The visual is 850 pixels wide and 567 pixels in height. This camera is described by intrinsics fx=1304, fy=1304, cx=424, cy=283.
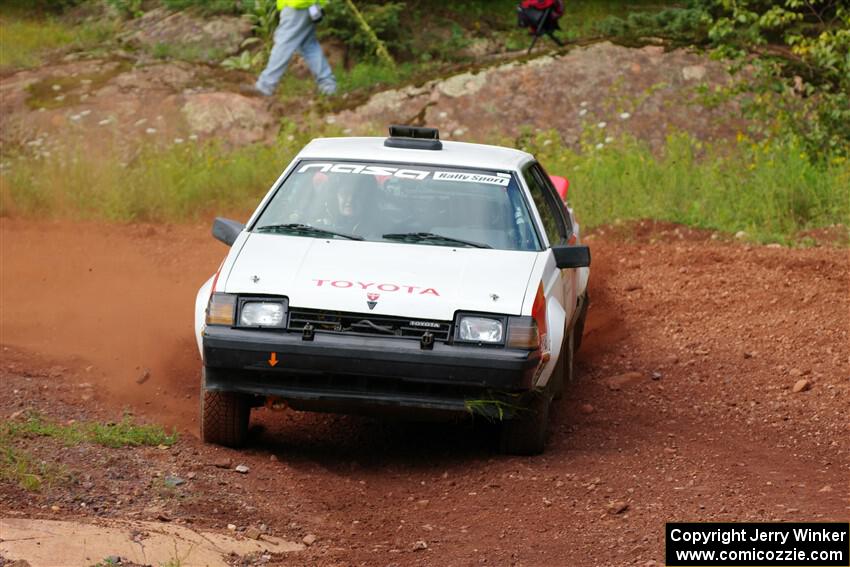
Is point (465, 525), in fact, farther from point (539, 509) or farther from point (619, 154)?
point (619, 154)

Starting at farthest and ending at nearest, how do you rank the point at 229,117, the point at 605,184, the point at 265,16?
1. the point at 265,16
2. the point at 229,117
3. the point at 605,184

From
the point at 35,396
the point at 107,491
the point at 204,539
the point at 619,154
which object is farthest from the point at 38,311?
the point at 619,154

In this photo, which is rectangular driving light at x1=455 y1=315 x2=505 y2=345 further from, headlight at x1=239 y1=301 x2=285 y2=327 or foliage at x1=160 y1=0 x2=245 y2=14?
foliage at x1=160 y1=0 x2=245 y2=14

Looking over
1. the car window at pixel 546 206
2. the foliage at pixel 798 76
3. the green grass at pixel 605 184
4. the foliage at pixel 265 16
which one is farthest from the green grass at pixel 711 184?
the foliage at pixel 265 16

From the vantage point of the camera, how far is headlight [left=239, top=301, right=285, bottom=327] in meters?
6.51

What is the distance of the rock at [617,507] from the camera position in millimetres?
6076

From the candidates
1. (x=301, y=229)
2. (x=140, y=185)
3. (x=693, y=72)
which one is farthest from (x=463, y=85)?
(x=301, y=229)

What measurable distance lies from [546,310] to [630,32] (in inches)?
450

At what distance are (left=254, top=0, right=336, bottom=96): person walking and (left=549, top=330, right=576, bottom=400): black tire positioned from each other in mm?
8288

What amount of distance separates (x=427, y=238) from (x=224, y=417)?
4.88 feet

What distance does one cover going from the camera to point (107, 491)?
19.8 ft

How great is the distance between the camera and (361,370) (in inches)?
251

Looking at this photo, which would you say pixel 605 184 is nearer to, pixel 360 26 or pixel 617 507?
pixel 360 26

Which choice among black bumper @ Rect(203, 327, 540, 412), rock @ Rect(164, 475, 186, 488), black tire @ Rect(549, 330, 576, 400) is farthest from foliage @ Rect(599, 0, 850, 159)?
rock @ Rect(164, 475, 186, 488)
